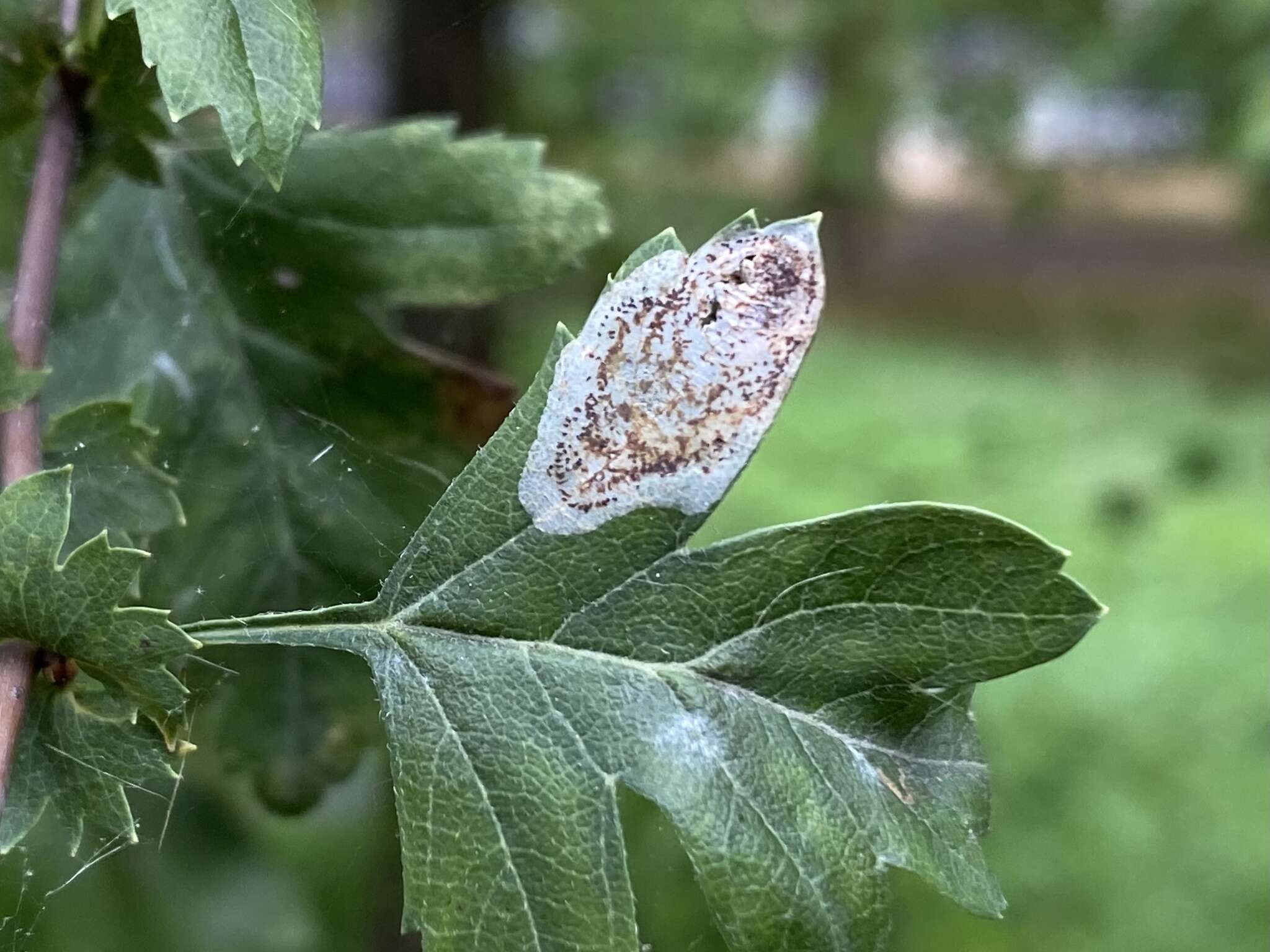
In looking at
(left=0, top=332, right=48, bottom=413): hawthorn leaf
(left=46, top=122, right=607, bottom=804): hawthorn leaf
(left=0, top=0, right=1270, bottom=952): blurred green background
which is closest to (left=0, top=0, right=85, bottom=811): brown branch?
(left=0, top=332, right=48, bottom=413): hawthorn leaf

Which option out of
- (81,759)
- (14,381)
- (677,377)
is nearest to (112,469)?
(14,381)

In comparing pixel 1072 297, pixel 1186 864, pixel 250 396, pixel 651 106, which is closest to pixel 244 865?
pixel 250 396

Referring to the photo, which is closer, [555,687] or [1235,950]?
[555,687]

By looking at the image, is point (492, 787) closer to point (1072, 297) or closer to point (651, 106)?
point (651, 106)

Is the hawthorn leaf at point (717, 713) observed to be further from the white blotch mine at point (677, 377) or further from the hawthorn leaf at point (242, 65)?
the hawthorn leaf at point (242, 65)

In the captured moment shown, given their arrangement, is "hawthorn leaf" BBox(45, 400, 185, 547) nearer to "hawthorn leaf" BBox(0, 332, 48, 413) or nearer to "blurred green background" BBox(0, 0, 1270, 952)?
"hawthorn leaf" BBox(0, 332, 48, 413)

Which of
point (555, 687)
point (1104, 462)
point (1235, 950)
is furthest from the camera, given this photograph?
point (1104, 462)
